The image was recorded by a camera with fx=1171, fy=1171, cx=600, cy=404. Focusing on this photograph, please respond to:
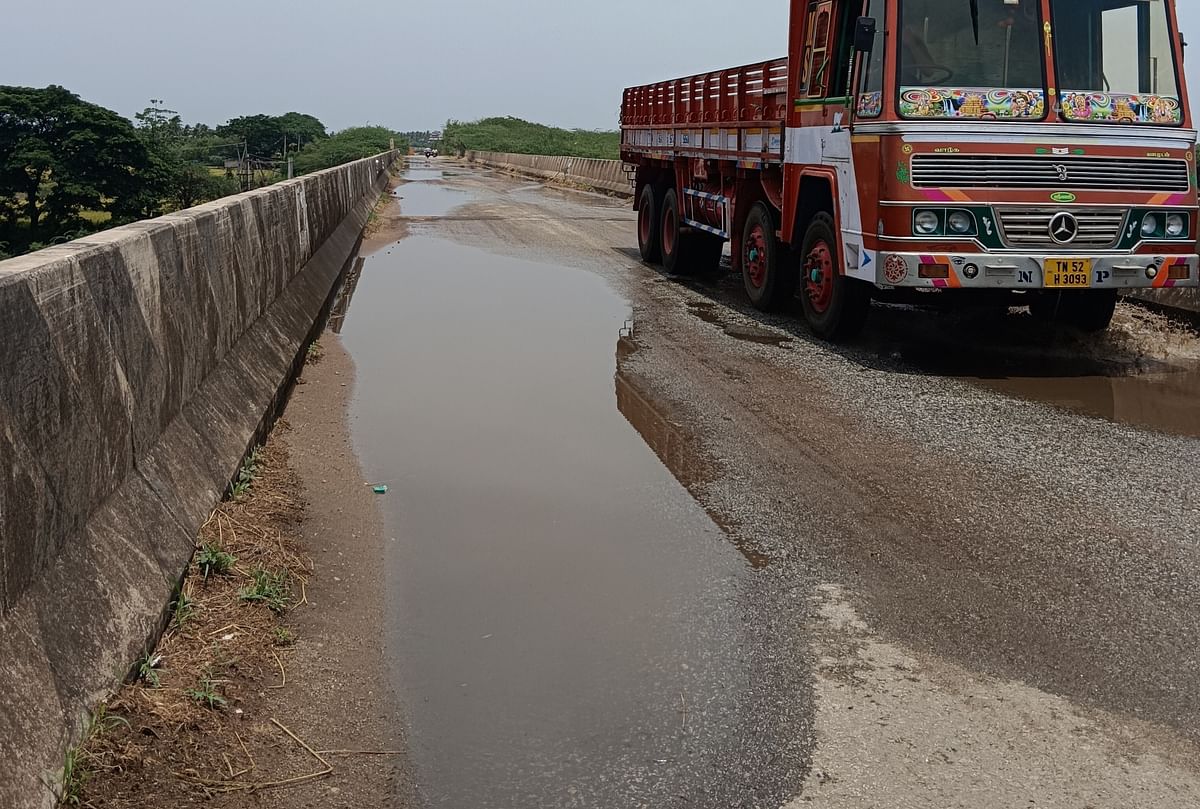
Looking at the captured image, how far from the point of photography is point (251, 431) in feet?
19.1

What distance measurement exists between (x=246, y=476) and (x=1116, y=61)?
7.29 metres

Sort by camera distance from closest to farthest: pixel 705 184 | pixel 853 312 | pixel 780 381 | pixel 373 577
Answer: pixel 373 577
pixel 780 381
pixel 853 312
pixel 705 184

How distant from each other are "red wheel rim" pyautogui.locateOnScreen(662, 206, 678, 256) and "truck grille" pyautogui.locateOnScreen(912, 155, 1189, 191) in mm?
6536

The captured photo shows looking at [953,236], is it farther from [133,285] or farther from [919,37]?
[133,285]

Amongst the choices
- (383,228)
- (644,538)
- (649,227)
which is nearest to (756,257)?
(649,227)

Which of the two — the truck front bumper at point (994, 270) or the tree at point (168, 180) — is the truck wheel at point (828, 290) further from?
the tree at point (168, 180)

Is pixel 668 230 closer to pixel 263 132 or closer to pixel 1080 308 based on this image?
pixel 1080 308

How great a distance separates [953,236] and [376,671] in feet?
19.9

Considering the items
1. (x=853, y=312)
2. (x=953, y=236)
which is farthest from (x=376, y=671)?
(x=853, y=312)

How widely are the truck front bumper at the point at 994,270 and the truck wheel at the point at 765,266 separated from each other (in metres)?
2.72

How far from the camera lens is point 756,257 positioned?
11734 mm

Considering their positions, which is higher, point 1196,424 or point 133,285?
point 133,285

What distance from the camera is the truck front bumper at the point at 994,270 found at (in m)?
8.46

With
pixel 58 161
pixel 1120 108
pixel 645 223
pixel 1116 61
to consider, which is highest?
pixel 58 161
